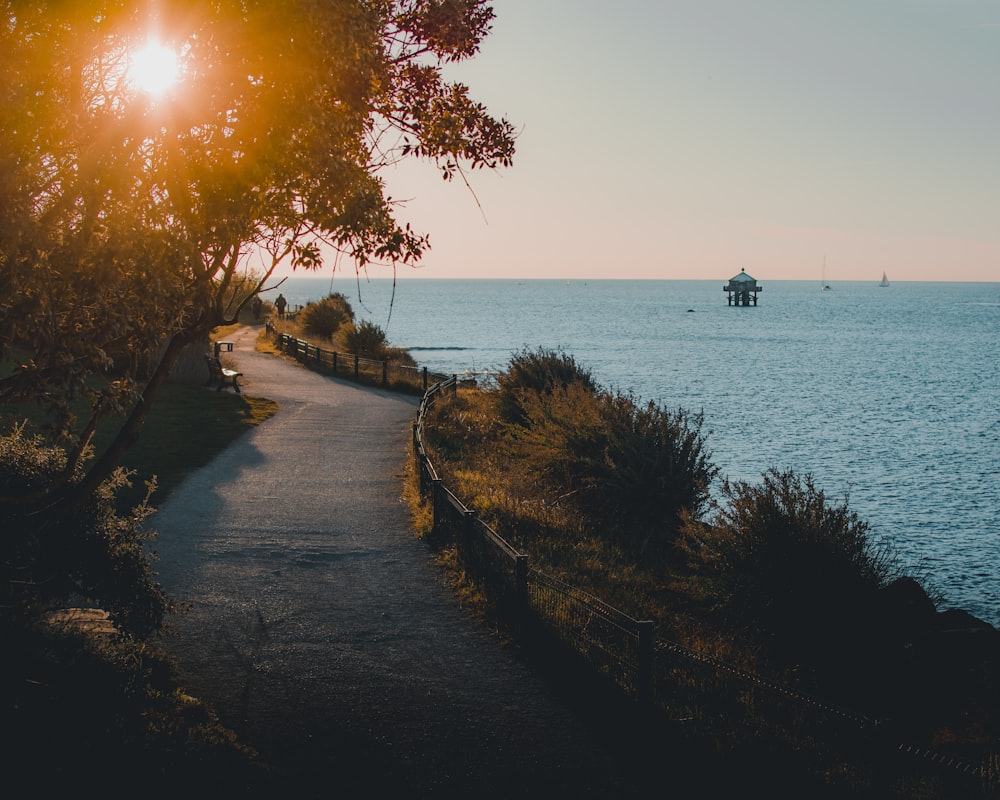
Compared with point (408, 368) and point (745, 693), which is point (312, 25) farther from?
point (408, 368)

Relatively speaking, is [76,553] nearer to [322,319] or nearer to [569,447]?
[569,447]

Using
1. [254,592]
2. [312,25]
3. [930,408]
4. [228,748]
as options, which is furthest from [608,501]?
[930,408]

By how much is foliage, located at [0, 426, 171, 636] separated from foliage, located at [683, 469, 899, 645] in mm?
7202

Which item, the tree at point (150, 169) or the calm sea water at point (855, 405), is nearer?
the tree at point (150, 169)

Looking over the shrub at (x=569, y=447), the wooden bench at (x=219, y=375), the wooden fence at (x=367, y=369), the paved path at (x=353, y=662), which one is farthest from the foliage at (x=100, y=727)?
the wooden fence at (x=367, y=369)

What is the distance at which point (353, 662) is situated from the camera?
28.4 feet

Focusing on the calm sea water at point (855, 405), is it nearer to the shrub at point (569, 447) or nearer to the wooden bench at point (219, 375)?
the shrub at point (569, 447)

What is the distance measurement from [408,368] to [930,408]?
29134mm

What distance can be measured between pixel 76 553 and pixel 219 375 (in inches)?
916

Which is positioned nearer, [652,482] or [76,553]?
[76,553]

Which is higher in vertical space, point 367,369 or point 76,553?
point 367,369

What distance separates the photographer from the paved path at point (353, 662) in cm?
670

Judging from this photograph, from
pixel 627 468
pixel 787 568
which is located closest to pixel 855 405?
pixel 627 468

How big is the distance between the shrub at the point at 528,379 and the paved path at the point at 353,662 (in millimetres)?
7886
